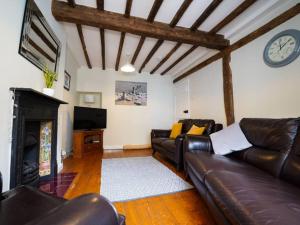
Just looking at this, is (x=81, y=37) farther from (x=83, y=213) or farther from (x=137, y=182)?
(x=83, y=213)

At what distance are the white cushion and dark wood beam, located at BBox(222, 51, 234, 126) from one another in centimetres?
86

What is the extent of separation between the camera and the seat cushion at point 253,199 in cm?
72

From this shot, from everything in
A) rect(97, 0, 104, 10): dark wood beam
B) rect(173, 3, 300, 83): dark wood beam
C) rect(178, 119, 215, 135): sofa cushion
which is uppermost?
rect(97, 0, 104, 10): dark wood beam

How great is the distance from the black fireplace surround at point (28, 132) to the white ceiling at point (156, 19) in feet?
5.17

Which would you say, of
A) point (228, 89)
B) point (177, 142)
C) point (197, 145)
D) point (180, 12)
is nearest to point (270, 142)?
point (197, 145)

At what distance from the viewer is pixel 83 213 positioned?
16.1 inches

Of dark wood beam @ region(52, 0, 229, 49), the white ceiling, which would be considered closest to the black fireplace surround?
dark wood beam @ region(52, 0, 229, 49)

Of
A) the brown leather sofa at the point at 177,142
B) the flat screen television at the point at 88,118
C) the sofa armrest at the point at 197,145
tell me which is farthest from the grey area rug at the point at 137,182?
the flat screen television at the point at 88,118

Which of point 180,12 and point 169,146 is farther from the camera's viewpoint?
point 169,146

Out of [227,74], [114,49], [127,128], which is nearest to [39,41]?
[114,49]

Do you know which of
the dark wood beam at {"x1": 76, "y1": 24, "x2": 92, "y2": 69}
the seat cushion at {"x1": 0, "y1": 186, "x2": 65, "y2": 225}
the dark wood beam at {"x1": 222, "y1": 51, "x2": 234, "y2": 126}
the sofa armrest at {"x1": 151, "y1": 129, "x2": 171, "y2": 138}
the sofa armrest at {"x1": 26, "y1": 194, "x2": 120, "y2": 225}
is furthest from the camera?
the sofa armrest at {"x1": 151, "y1": 129, "x2": 171, "y2": 138}

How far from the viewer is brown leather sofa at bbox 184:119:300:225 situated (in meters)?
0.78

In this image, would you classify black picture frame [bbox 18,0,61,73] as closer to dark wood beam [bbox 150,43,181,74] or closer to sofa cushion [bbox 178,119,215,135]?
dark wood beam [bbox 150,43,181,74]

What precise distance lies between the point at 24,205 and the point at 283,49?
3.07 metres
